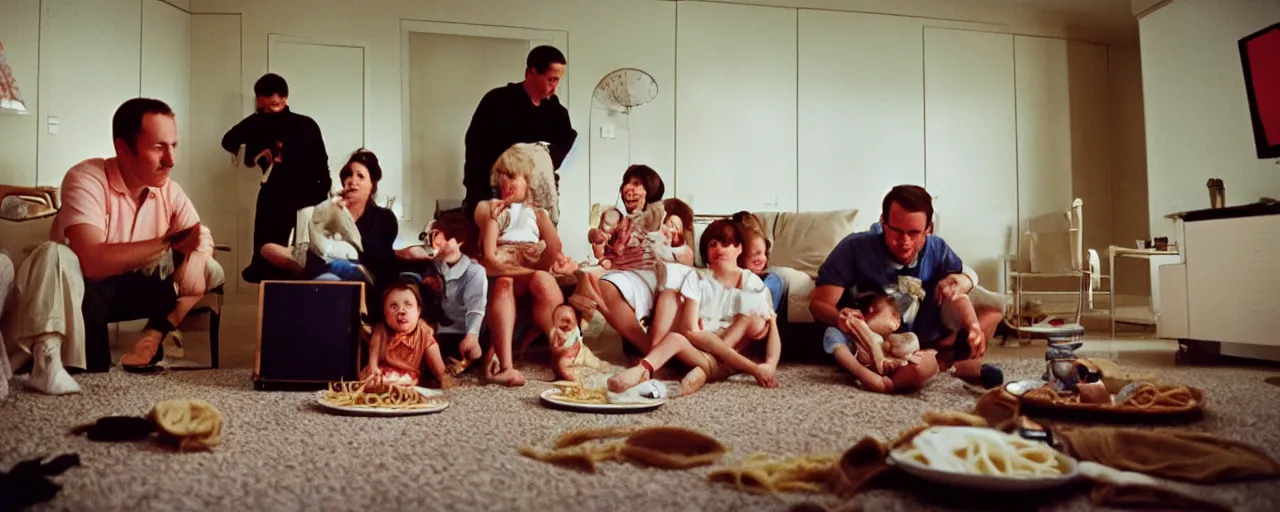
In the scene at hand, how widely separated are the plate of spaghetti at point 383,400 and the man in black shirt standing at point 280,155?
8.35ft

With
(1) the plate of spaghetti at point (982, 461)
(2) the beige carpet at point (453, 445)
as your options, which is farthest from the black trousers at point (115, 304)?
(1) the plate of spaghetti at point (982, 461)

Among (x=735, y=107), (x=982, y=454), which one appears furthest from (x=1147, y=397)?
(x=735, y=107)

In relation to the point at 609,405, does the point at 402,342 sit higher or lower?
higher

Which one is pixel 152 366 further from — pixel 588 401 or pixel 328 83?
pixel 328 83

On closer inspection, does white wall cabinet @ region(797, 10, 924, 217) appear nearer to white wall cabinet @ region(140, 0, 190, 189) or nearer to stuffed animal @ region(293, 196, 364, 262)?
stuffed animal @ region(293, 196, 364, 262)

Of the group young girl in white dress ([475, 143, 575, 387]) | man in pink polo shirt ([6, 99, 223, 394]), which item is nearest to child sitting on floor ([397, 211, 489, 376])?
young girl in white dress ([475, 143, 575, 387])

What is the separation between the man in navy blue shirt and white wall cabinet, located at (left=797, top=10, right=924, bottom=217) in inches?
122

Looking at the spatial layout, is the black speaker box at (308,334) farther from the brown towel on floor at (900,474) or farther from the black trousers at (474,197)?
the brown towel on floor at (900,474)

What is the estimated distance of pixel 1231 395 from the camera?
2.74m

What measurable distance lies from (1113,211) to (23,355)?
24.7ft

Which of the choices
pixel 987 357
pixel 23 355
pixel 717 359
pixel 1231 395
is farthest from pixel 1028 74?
pixel 23 355

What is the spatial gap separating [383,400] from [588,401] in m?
0.62

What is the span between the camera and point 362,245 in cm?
297

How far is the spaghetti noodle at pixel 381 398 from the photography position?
238cm
